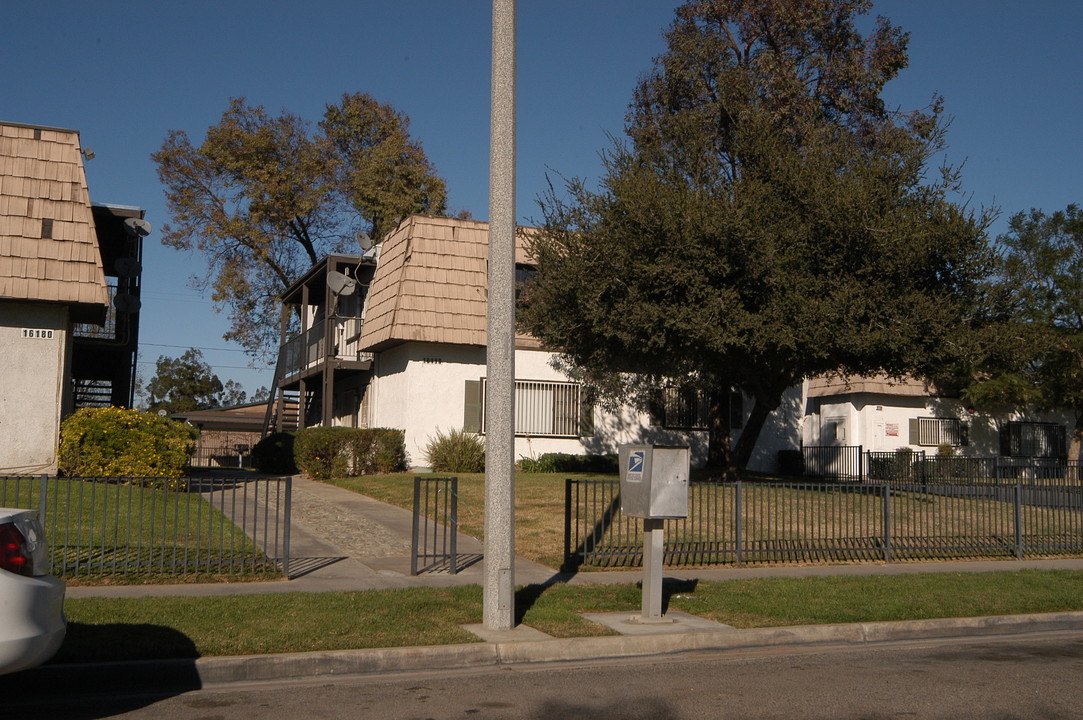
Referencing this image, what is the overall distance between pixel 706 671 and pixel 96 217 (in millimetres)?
23087

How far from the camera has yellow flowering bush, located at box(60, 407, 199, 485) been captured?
54.6 ft

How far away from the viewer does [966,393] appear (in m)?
35.8

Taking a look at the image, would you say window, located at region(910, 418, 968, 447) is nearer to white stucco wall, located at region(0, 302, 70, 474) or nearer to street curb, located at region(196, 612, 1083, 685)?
street curb, located at region(196, 612, 1083, 685)

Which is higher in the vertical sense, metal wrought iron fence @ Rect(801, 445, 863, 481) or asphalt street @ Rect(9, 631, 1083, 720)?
metal wrought iron fence @ Rect(801, 445, 863, 481)

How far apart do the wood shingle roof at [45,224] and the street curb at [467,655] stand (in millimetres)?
12085

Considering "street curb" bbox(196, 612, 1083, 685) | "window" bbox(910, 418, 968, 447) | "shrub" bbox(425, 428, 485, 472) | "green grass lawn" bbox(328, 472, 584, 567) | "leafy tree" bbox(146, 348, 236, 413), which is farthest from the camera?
"leafy tree" bbox(146, 348, 236, 413)

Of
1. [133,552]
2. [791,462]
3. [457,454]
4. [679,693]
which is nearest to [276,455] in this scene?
[457,454]

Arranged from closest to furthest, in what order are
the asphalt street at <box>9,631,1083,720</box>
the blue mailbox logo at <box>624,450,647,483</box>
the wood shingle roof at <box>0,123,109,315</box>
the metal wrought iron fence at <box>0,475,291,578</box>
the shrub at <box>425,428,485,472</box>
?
the asphalt street at <box>9,631,1083,720</box> → the blue mailbox logo at <box>624,450,647,483</box> → the metal wrought iron fence at <box>0,475,291,578</box> → the wood shingle roof at <box>0,123,109,315</box> → the shrub at <box>425,428,485,472</box>

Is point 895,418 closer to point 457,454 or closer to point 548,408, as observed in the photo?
point 548,408

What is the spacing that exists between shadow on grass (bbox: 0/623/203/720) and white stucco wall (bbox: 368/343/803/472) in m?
17.2

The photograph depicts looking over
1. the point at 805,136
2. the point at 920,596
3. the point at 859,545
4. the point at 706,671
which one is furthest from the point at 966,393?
the point at 706,671

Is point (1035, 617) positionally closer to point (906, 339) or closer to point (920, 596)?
point (920, 596)

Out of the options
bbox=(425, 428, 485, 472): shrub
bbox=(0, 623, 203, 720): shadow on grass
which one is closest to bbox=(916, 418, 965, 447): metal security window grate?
bbox=(425, 428, 485, 472): shrub

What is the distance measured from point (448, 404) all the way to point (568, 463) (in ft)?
11.0
